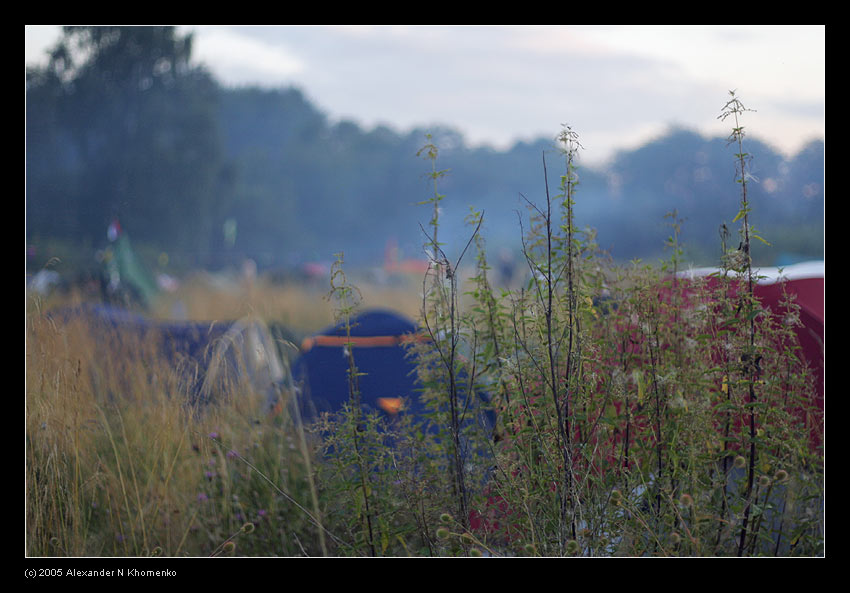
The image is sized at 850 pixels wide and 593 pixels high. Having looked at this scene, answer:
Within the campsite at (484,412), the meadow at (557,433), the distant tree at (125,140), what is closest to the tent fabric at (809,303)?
the campsite at (484,412)

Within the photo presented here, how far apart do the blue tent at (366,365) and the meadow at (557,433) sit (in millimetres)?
1219

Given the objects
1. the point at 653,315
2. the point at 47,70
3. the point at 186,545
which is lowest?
the point at 186,545

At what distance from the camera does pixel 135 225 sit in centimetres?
2150

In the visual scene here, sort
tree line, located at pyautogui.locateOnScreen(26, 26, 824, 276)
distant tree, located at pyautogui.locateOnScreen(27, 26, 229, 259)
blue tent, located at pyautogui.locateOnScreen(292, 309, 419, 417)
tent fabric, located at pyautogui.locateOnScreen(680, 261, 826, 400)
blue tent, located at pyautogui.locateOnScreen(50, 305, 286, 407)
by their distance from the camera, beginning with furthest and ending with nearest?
distant tree, located at pyautogui.locateOnScreen(27, 26, 229, 259) < tree line, located at pyautogui.locateOnScreen(26, 26, 824, 276) < blue tent, located at pyautogui.locateOnScreen(292, 309, 419, 417) < tent fabric, located at pyautogui.locateOnScreen(680, 261, 826, 400) < blue tent, located at pyautogui.locateOnScreen(50, 305, 286, 407)

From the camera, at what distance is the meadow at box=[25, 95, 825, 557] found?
2412mm

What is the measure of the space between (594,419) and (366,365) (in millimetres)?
2236

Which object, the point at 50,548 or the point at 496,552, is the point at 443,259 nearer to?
the point at 496,552

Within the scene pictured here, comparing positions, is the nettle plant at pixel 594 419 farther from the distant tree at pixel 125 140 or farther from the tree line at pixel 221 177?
the distant tree at pixel 125 140

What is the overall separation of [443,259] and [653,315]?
2.48ft

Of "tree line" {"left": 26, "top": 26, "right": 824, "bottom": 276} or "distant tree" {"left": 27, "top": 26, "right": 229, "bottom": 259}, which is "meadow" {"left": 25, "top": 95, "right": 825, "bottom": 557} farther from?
"distant tree" {"left": 27, "top": 26, "right": 229, "bottom": 259}

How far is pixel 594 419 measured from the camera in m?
2.57

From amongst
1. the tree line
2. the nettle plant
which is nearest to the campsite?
the nettle plant
